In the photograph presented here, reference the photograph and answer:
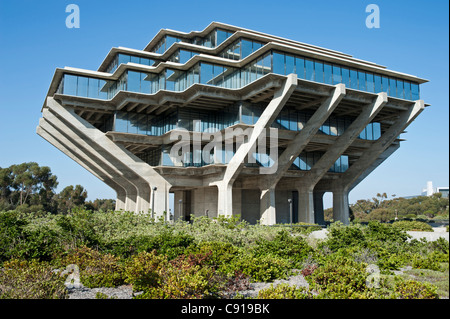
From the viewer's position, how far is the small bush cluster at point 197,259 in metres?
9.18

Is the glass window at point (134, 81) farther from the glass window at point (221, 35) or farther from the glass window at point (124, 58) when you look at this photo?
the glass window at point (221, 35)

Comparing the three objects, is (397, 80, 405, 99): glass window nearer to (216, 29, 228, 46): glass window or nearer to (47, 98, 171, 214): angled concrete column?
(216, 29, 228, 46): glass window

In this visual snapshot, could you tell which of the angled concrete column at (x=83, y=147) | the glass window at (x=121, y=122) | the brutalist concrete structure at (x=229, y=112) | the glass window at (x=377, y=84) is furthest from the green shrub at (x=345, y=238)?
the angled concrete column at (x=83, y=147)

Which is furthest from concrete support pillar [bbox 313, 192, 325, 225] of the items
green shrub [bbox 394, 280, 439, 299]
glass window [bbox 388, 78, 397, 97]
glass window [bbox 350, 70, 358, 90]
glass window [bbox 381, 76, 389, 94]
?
green shrub [bbox 394, 280, 439, 299]

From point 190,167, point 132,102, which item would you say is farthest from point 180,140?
point 132,102

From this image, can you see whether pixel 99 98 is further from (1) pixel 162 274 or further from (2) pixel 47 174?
(2) pixel 47 174

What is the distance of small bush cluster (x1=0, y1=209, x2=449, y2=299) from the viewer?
918 centimetres

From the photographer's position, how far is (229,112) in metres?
37.5

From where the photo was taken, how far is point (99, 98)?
38812mm

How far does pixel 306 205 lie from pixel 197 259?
3120 cm

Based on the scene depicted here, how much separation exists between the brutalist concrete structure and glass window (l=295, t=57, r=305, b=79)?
0.09 metres

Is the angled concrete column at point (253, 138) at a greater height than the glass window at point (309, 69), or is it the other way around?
the glass window at point (309, 69)

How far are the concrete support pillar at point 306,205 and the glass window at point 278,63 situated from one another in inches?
597
